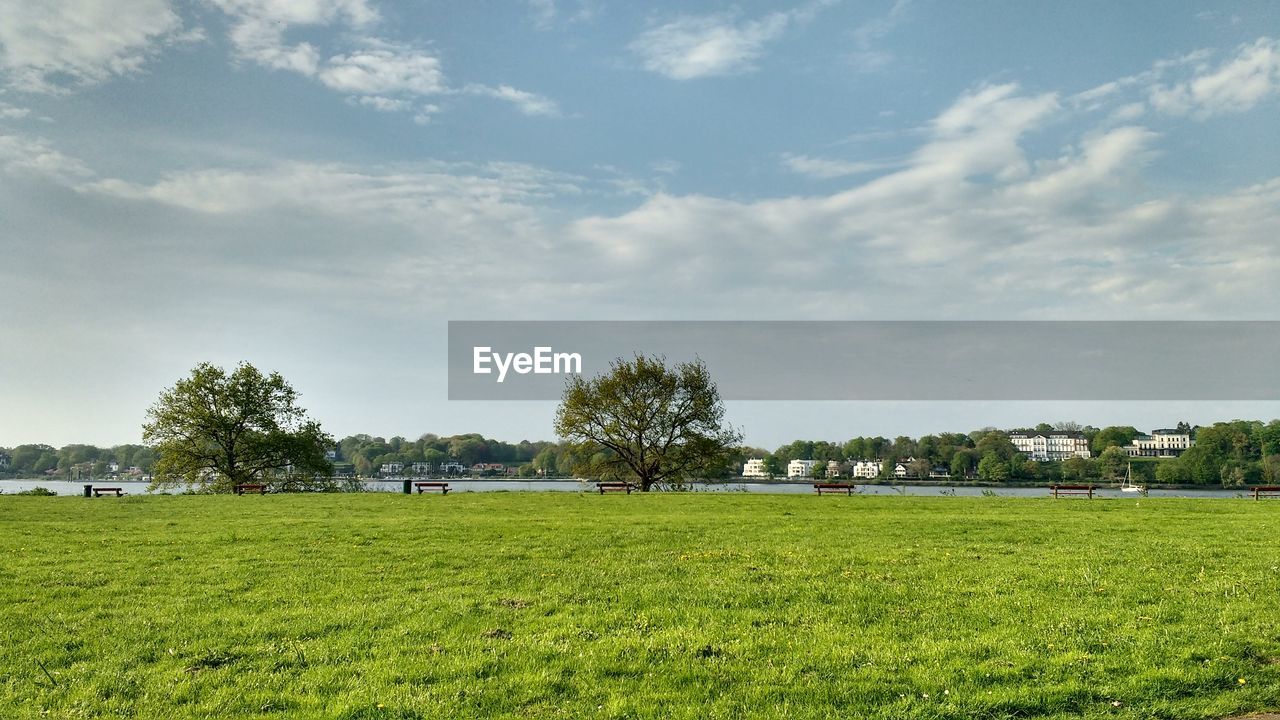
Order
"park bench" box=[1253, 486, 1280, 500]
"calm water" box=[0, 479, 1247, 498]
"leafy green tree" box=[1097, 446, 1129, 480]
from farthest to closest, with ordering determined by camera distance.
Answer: "leafy green tree" box=[1097, 446, 1129, 480]
"calm water" box=[0, 479, 1247, 498]
"park bench" box=[1253, 486, 1280, 500]

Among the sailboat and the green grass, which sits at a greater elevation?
the green grass

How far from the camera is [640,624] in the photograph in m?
11.3

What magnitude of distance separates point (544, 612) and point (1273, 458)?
485 ft

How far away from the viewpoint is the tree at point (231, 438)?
6506 cm

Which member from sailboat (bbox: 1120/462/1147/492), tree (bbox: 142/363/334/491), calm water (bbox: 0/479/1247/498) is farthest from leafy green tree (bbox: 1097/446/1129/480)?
tree (bbox: 142/363/334/491)

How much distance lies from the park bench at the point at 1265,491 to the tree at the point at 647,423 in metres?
35.1

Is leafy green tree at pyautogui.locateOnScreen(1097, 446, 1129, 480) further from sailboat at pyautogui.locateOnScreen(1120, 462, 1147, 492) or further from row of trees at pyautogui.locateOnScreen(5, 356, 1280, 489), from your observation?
row of trees at pyautogui.locateOnScreen(5, 356, 1280, 489)

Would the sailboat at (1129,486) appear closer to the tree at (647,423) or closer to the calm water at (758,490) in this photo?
the calm water at (758,490)

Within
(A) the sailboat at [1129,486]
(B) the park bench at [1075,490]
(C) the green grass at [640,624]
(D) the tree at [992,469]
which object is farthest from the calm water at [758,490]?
(D) the tree at [992,469]

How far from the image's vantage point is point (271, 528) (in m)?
23.7

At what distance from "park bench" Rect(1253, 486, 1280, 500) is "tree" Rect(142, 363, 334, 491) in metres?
62.9

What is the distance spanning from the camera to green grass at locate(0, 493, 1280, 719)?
27.7 ft

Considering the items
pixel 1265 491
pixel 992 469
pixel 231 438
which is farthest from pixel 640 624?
pixel 992 469

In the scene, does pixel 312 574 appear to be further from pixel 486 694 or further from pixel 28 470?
pixel 28 470
